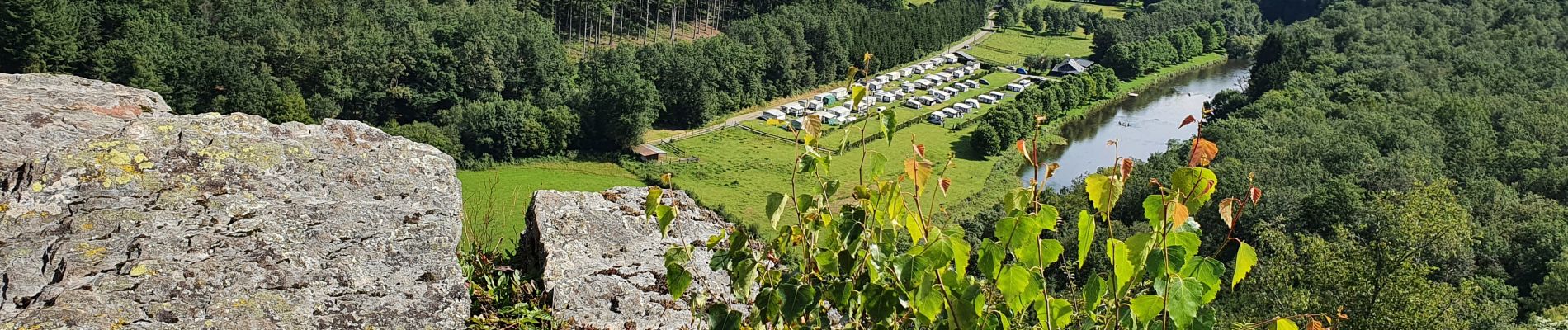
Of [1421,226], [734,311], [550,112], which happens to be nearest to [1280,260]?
[1421,226]

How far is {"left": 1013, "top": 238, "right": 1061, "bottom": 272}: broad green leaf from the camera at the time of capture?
4793 millimetres

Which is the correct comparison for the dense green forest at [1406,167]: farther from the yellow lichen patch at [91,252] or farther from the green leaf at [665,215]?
the yellow lichen patch at [91,252]

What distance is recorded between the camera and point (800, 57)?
76938mm

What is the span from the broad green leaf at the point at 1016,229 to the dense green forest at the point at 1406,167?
89cm

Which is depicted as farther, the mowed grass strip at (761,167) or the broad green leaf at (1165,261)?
the mowed grass strip at (761,167)

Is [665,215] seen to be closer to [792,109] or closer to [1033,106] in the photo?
[792,109]

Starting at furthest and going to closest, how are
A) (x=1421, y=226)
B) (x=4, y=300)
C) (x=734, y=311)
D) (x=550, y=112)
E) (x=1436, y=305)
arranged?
(x=550, y=112) → (x=1421, y=226) → (x=1436, y=305) → (x=4, y=300) → (x=734, y=311)

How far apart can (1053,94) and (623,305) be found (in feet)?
221

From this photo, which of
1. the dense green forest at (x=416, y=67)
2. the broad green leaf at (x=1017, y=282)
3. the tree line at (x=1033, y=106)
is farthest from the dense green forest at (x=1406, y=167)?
the dense green forest at (x=416, y=67)

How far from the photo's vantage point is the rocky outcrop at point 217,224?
602 cm

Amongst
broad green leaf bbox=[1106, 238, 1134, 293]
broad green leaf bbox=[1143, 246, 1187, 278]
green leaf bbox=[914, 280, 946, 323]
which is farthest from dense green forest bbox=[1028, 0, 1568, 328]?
green leaf bbox=[914, 280, 946, 323]

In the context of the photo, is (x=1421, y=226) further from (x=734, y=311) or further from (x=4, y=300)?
(x=4, y=300)

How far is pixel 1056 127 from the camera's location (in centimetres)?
6981

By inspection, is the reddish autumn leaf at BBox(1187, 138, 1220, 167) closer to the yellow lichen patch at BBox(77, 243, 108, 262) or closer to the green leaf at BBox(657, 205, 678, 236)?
the green leaf at BBox(657, 205, 678, 236)
